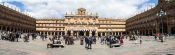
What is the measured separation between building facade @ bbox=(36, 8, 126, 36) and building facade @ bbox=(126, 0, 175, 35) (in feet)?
27.9

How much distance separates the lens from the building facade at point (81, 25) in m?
164

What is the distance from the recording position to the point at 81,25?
16525cm

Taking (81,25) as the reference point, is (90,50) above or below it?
below

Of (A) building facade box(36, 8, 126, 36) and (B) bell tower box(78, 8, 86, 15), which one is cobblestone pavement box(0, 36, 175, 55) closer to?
(A) building facade box(36, 8, 126, 36)

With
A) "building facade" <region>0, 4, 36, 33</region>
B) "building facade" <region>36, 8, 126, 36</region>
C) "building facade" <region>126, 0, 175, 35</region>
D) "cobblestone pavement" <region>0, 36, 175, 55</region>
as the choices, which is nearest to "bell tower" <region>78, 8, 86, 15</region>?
"building facade" <region>36, 8, 126, 36</region>

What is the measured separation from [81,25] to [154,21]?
59.7m

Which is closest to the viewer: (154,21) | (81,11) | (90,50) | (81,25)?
(90,50)

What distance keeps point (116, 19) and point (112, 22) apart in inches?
110

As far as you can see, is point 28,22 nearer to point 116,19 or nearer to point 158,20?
point 116,19

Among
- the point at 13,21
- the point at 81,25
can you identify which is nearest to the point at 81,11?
the point at 81,25

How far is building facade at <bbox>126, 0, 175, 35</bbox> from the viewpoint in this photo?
92.1m

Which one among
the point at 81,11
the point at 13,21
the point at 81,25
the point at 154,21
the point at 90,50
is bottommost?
the point at 90,50

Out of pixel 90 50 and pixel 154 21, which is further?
pixel 154 21

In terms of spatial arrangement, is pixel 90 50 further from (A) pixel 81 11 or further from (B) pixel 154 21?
(A) pixel 81 11
